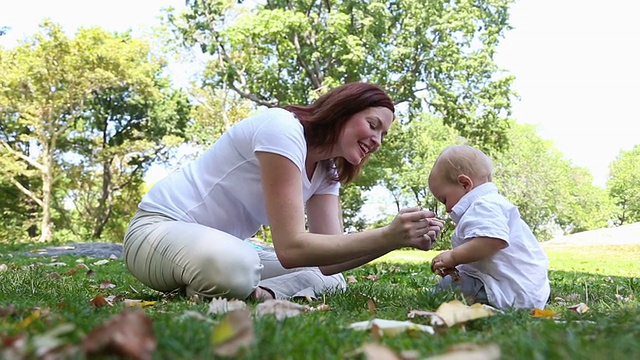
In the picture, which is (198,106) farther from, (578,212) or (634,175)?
(634,175)

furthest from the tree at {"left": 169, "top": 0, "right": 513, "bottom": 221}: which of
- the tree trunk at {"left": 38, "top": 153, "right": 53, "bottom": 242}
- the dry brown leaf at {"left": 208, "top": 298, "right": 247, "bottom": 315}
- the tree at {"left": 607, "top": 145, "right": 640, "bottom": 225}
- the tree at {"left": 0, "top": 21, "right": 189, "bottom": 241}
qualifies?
the tree at {"left": 607, "top": 145, "right": 640, "bottom": 225}

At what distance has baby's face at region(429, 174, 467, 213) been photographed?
3.19m

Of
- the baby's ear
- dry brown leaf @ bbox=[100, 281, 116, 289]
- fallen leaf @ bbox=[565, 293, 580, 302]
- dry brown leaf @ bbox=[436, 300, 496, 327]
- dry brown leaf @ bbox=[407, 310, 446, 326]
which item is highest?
the baby's ear

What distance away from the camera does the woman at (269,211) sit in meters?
2.86

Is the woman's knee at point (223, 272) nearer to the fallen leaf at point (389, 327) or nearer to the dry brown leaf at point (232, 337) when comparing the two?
the fallen leaf at point (389, 327)

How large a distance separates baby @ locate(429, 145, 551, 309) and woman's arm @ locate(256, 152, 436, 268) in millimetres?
266

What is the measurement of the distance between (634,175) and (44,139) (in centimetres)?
4788

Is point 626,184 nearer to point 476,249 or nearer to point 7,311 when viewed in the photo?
point 476,249

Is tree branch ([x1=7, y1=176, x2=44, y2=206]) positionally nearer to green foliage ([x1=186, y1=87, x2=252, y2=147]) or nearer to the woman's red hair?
green foliage ([x1=186, y1=87, x2=252, y2=147])

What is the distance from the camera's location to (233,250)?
9.99 feet

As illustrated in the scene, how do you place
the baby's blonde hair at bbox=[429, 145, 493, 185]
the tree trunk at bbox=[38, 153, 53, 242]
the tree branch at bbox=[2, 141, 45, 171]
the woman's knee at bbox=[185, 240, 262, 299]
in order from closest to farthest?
the woman's knee at bbox=[185, 240, 262, 299] → the baby's blonde hair at bbox=[429, 145, 493, 185] → the tree trunk at bbox=[38, 153, 53, 242] → the tree branch at bbox=[2, 141, 45, 171]

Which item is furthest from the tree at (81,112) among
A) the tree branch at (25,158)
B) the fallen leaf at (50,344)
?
the fallen leaf at (50,344)

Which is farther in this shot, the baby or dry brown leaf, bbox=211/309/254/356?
the baby

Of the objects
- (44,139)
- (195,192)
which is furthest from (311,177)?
(44,139)
